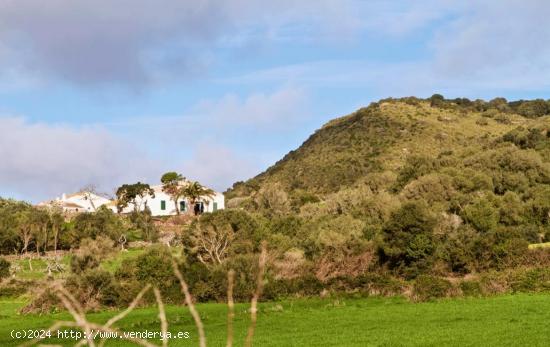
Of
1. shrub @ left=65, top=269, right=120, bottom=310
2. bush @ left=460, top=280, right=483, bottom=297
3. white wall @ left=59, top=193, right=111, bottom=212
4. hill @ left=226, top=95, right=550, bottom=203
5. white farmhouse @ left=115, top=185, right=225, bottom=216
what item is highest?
hill @ left=226, top=95, right=550, bottom=203

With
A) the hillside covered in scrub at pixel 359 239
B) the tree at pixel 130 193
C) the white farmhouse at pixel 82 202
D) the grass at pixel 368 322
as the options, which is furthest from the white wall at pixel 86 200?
the grass at pixel 368 322

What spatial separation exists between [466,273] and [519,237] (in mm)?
4035

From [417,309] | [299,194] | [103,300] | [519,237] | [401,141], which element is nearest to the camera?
[417,309]

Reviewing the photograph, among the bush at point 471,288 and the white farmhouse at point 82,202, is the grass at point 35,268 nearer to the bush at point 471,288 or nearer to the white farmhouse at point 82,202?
the bush at point 471,288

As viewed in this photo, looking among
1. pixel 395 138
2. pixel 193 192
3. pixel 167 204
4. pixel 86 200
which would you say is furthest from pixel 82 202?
pixel 395 138

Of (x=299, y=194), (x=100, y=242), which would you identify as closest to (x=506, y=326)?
(x=100, y=242)

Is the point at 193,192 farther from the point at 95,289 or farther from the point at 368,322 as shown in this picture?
the point at 368,322

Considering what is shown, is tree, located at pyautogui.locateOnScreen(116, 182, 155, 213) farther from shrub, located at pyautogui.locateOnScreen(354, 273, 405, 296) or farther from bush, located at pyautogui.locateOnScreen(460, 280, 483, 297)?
bush, located at pyautogui.locateOnScreen(460, 280, 483, 297)

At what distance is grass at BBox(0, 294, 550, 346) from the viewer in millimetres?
22797

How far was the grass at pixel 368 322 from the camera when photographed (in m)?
22.8

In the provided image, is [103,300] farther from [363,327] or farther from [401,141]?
[401,141]

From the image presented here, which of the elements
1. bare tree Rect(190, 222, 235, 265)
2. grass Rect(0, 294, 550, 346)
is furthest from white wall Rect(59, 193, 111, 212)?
grass Rect(0, 294, 550, 346)

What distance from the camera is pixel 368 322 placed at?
28.1 meters

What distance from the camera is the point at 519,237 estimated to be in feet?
144
